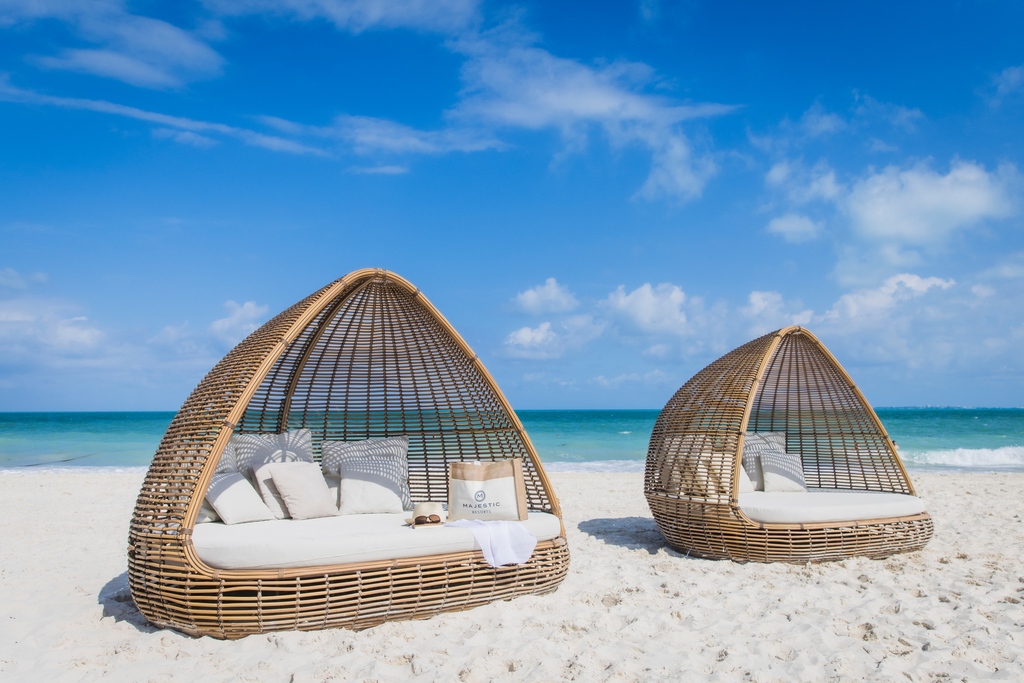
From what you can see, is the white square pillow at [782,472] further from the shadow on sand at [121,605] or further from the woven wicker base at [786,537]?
the shadow on sand at [121,605]

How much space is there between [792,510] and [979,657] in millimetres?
1885

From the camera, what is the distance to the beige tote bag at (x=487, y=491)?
4.30m

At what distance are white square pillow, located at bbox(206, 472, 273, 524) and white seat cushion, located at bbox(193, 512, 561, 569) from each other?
0.11 m

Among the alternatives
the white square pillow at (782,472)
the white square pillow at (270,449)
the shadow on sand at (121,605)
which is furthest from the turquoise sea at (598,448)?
the shadow on sand at (121,605)

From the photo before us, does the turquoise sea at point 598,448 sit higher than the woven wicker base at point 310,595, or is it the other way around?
the woven wicker base at point 310,595

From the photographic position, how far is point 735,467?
5109 mm

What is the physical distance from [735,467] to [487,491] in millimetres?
1949

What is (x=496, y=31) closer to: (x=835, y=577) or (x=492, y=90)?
(x=492, y=90)

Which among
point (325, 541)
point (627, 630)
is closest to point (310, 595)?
point (325, 541)

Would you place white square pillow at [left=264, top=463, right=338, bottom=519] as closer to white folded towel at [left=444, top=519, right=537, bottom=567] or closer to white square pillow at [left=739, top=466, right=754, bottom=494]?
white folded towel at [left=444, top=519, right=537, bottom=567]

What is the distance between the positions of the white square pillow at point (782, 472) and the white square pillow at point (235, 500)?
430 centimetres

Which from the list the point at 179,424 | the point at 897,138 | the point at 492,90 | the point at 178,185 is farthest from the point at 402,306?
the point at 897,138

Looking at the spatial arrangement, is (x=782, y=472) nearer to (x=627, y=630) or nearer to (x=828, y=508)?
(x=828, y=508)

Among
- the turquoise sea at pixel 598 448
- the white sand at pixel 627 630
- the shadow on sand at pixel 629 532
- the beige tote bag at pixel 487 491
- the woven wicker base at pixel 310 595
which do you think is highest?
the beige tote bag at pixel 487 491
